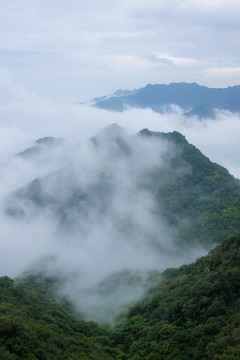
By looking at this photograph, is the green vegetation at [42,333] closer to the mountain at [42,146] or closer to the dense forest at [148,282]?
the dense forest at [148,282]

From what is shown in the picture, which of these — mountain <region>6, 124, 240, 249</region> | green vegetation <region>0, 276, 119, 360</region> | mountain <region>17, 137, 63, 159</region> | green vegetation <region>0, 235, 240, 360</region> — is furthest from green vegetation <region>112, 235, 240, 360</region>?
mountain <region>17, 137, 63, 159</region>

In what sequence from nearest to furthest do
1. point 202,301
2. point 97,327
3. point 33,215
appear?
point 202,301 < point 97,327 < point 33,215

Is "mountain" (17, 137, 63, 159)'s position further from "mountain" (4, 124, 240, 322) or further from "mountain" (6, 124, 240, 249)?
"mountain" (6, 124, 240, 249)

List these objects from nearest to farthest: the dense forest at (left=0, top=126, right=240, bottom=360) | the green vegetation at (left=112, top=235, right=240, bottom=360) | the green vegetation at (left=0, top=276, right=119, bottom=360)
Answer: the green vegetation at (left=0, top=276, right=119, bottom=360) → the green vegetation at (left=112, top=235, right=240, bottom=360) → the dense forest at (left=0, top=126, right=240, bottom=360)

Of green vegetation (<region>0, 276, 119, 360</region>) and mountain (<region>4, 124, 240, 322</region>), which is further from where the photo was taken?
mountain (<region>4, 124, 240, 322</region>)

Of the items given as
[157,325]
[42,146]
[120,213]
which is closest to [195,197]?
[120,213]

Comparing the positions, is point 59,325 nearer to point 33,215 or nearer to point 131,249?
point 131,249

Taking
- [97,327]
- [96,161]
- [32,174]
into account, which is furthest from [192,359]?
[32,174]

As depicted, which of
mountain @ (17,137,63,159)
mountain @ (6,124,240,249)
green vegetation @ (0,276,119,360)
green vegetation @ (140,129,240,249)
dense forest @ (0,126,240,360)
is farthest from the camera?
mountain @ (17,137,63,159)

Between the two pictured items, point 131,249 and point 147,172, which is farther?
point 147,172

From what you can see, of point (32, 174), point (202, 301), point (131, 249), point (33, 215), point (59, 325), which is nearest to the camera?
point (202, 301)

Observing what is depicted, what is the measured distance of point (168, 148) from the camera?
83000mm

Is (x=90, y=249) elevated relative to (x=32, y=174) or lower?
lower

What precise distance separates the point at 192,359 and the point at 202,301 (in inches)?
213
